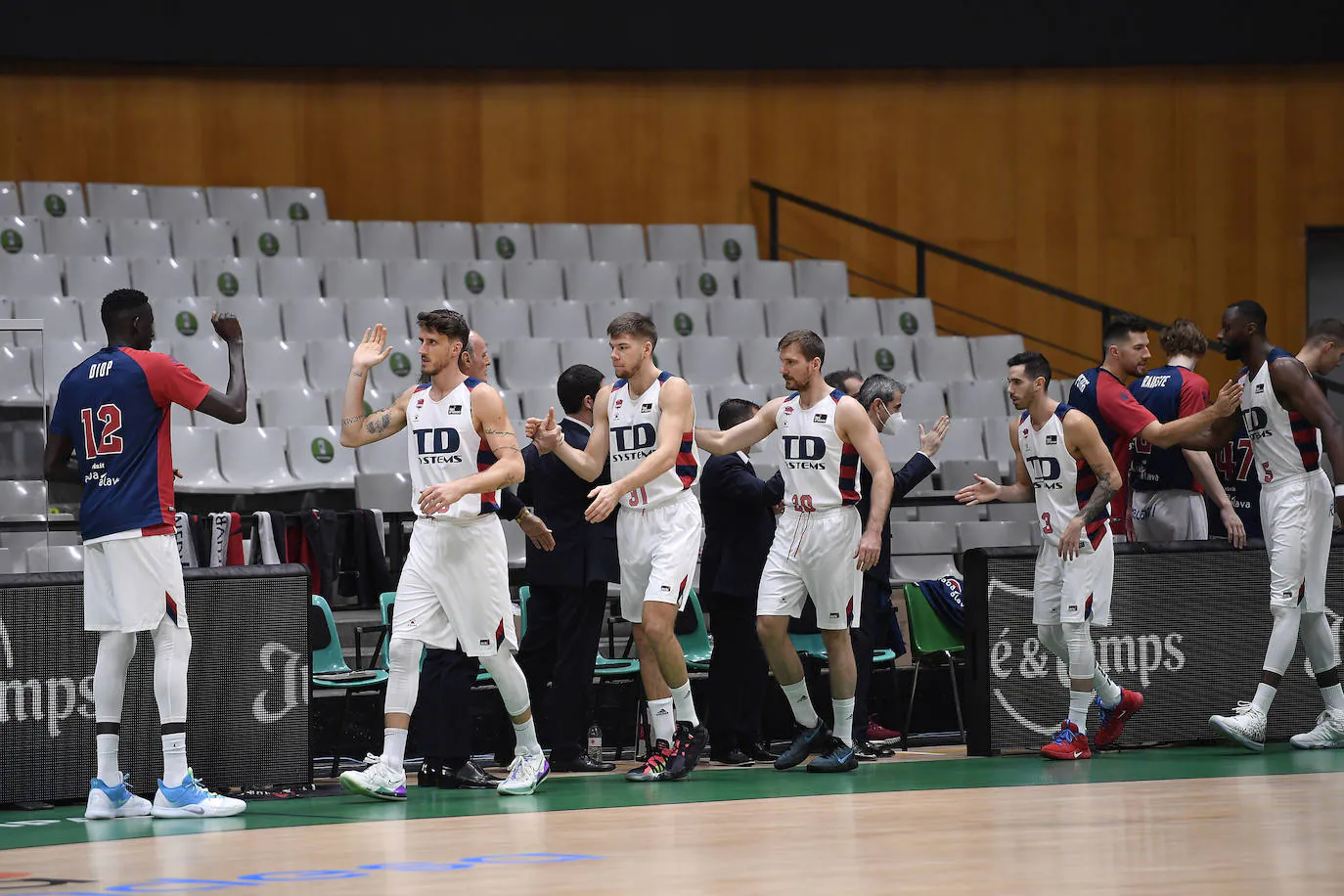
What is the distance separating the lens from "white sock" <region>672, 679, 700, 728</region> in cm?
818

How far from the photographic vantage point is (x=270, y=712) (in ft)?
26.0

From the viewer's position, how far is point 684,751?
8.16 meters

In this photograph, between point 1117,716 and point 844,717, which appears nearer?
point 844,717

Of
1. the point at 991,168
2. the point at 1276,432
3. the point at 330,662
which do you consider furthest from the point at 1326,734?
the point at 991,168

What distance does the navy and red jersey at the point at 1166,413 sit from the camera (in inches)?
378

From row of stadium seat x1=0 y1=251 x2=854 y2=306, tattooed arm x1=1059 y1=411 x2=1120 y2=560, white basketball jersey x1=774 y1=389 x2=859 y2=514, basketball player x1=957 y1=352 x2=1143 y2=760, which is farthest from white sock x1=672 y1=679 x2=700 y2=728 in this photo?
row of stadium seat x1=0 y1=251 x2=854 y2=306

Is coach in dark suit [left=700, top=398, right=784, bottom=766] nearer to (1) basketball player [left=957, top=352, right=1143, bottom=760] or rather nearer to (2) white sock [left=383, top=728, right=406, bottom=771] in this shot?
Answer: (1) basketball player [left=957, top=352, right=1143, bottom=760]

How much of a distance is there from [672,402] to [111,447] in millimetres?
2470

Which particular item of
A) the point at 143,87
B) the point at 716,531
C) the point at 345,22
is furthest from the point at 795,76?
the point at 716,531

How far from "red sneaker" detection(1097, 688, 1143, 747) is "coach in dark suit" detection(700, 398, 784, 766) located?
177 cm

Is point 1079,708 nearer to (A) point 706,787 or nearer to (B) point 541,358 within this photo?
(A) point 706,787

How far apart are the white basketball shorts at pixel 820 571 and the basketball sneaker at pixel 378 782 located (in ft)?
6.47

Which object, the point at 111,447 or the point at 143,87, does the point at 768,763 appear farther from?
the point at 143,87

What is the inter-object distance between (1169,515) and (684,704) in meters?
3.20
